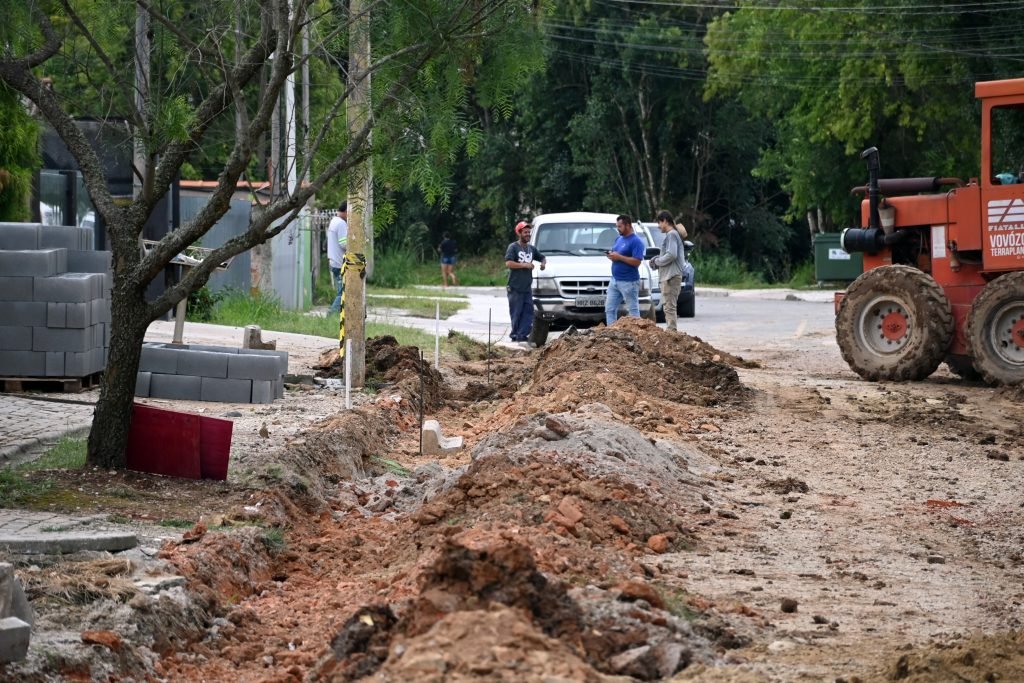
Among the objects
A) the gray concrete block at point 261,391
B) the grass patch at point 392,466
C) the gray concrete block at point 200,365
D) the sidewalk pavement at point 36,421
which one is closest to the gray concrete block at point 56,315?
the sidewalk pavement at point 36,421

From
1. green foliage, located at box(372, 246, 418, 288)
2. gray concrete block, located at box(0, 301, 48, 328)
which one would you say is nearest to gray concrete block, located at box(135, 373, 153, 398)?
gray concrete block, located at box(0, 301, 48, 328)

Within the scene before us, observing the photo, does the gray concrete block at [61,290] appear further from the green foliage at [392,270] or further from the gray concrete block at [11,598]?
the green foliage at [392,270]

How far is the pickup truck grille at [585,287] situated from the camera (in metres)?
22.3

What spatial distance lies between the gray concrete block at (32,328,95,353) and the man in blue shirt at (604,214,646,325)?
310 inches

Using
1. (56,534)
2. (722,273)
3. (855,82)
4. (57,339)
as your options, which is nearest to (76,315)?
(57,339)

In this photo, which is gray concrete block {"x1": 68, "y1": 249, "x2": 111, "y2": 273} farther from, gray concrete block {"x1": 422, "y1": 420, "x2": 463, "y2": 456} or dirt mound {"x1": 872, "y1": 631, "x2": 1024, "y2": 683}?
dirt mound {"x1": 872, "y1": 631, "x2": 1024, "y2": 683}

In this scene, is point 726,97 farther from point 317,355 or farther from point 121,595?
point 121,595

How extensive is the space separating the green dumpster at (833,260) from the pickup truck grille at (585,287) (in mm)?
17012

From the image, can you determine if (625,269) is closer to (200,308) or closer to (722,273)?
(200,308)

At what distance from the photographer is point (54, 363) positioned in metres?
13.1

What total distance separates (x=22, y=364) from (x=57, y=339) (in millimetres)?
405

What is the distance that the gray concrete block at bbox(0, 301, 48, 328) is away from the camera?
1305cm

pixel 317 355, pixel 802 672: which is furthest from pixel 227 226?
pixel 802 672

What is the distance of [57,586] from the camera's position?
6.18 metres
